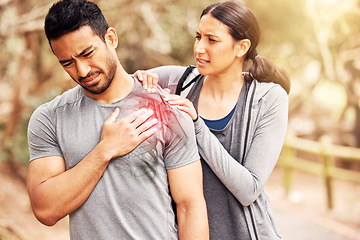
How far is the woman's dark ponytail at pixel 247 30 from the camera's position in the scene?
6.45 ft

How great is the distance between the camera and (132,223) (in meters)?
1.55

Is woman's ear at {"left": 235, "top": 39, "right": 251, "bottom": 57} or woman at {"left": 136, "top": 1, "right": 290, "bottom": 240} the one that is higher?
woman's ear at {"left": 235, "top": 39, "right": 251, "bottom": 57}

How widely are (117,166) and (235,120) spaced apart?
609 millimetres

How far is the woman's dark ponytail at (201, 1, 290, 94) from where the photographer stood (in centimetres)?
196

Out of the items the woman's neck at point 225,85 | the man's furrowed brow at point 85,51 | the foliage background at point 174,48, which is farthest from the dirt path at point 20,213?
the man's furrowed brow at point 85,51

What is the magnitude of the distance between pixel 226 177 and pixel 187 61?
21.8 feet

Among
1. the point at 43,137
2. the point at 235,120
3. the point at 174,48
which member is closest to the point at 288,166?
the point at 174,48

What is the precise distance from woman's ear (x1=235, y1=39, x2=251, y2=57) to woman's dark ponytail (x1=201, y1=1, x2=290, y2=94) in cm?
2

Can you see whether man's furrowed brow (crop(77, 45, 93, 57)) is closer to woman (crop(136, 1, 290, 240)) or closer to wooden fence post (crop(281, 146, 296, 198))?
woman (crop(136, 1, 290, 240))

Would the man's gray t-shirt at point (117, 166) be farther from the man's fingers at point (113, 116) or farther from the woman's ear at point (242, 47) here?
the woman's ear at point (242, 47)

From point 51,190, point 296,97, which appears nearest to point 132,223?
point 51,190

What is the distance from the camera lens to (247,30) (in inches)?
79.1

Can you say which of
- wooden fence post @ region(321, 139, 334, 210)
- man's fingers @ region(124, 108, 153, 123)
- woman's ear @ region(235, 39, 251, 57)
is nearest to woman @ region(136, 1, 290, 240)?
woman's ear @ region(235, 39, 251, 57)

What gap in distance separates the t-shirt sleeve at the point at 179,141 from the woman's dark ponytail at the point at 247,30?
53 centimetres
